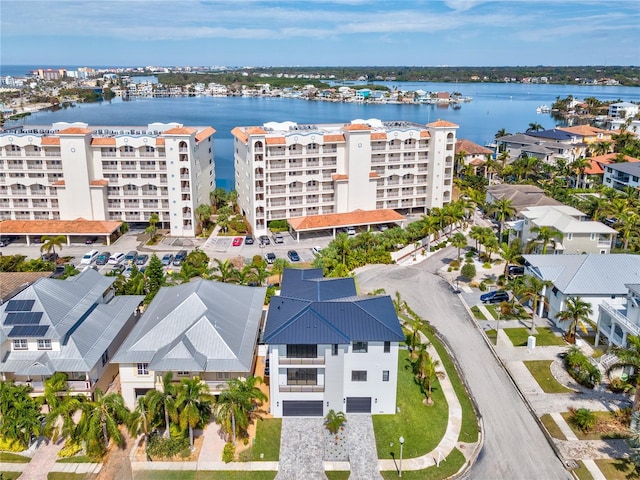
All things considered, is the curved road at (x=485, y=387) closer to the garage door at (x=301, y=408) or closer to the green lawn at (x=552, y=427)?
the green lawn at (x=552, y=427)

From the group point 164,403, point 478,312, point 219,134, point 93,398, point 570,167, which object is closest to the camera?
point 164,403

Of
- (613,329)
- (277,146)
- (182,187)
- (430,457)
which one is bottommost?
(430,457)

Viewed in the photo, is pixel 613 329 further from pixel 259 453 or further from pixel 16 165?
pixel 16 165

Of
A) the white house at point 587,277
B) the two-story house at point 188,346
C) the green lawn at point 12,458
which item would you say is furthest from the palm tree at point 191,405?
the white house at point 587,277

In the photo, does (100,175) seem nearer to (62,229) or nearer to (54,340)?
(62,229)

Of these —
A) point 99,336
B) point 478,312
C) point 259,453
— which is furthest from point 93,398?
point 478,312

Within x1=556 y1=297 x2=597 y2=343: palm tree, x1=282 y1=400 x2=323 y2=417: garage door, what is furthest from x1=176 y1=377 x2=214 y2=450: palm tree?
x1=556 y1=297 x2=597 y2=343: palm tree

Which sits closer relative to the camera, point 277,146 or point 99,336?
point 99,336

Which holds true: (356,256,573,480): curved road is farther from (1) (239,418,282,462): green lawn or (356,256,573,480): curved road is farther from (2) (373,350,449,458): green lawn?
(1) (239,418,282,462): green lawn
